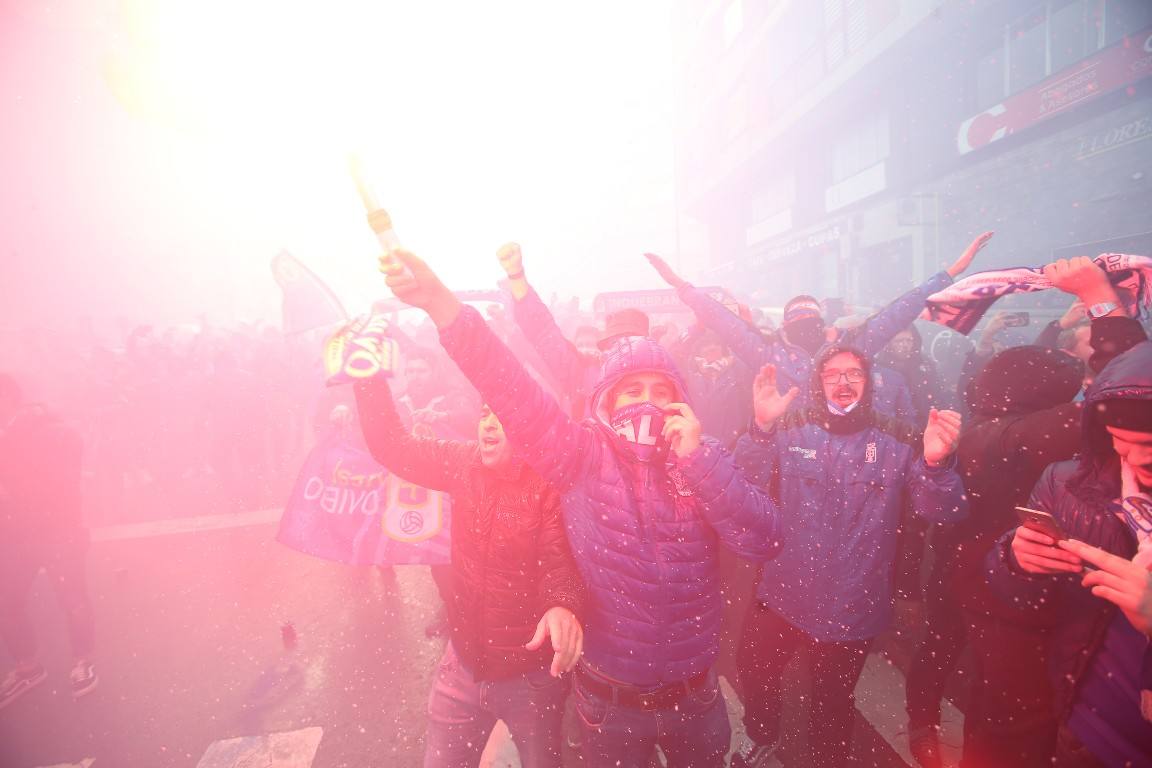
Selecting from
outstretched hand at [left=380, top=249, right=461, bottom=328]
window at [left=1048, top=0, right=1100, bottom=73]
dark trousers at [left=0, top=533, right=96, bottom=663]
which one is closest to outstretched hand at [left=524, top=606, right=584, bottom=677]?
outstretched hand at [left=380, top=249, right=461, bottom=328]

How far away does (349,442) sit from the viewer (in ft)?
14.6

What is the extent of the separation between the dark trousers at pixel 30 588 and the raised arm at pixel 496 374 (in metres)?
4.86

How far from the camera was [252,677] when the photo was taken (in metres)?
3.98

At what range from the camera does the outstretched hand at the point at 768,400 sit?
250 cm

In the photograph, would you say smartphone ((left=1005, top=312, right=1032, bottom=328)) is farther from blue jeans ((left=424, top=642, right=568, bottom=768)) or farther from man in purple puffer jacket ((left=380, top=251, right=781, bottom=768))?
blue jeans ((left=424, top=642, right=568, bottom=768))

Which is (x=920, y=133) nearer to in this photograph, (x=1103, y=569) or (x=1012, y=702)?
(x=1012, y=702)

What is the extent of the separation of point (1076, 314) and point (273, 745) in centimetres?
720

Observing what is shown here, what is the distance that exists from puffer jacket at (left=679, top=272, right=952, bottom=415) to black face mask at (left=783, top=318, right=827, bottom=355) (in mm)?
1059

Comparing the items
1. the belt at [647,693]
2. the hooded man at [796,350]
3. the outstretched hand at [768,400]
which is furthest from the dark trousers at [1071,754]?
the hooded man at [796,350]

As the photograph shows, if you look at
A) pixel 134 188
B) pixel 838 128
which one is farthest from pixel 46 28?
pixel 838 128

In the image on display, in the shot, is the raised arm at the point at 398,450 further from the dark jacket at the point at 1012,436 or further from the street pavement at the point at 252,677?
the dark jacket at the point at 1012,436

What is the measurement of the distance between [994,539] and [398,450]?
310 cm

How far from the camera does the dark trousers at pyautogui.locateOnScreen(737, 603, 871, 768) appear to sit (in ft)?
8.18

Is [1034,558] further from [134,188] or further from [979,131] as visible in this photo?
[134,188]
